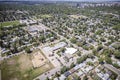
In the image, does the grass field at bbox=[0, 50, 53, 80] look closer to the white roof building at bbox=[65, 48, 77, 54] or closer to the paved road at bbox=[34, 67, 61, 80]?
the paved road at bbox=[34, 67, 61, 80]

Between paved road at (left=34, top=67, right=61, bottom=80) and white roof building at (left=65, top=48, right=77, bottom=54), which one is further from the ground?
white roof building at (left=65, top=48, right=77, bottom=54)

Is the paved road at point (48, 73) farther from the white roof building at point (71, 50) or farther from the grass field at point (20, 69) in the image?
the white roof building at point (71, 50)

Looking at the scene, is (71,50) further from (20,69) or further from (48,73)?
(20,69)

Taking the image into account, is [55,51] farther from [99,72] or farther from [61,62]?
[99,72]

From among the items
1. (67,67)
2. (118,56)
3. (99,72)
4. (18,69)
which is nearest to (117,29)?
(118,56)

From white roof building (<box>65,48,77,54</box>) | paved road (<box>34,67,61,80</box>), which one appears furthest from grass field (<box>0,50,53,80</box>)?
white roof building (<box>65,48,77,54</box>)

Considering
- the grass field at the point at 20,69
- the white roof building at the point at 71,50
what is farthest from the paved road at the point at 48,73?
the white roof building at the point at 71,50

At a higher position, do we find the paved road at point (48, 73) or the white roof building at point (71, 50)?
the white roof building at point (71, 50)

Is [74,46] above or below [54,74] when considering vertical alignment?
above
